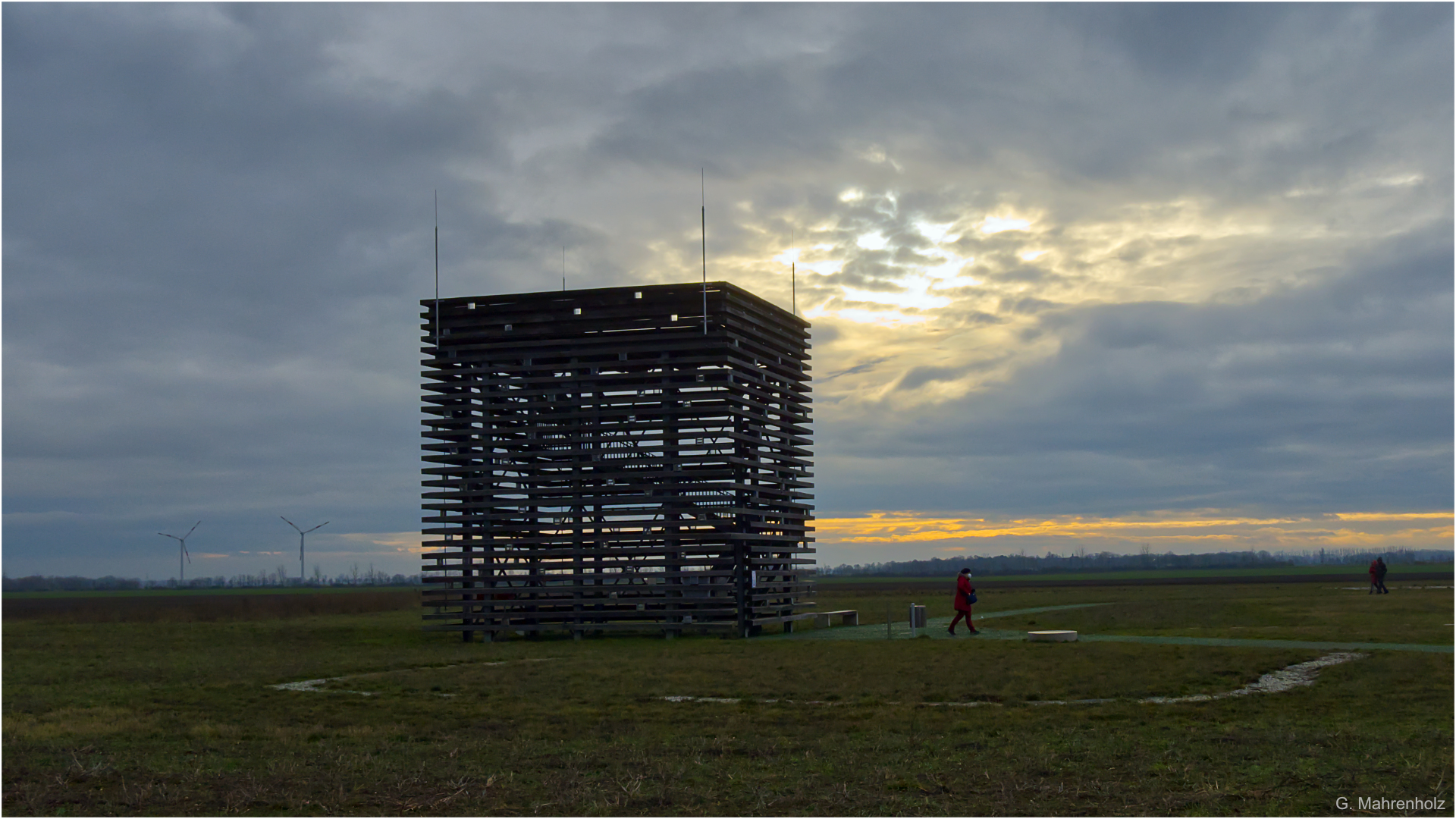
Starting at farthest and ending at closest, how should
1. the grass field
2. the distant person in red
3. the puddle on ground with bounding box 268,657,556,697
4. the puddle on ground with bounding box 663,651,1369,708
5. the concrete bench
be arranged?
the concrete bench → the distant person in red → the puddle on ground with bounding box 268,657,556,697 → the puddle on ground with bounding box 663,651,1369,708 → the grass field

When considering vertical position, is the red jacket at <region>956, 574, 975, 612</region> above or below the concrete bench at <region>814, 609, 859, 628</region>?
above

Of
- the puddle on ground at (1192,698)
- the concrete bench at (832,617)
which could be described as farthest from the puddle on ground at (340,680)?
the concrete bench at (832,617)

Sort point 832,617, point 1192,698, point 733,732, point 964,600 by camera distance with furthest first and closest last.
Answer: point 832,617
point 964,600
point 1192,698
point 733,732

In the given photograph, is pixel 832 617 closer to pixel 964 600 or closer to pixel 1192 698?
pixel 964 600

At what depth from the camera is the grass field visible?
10930 mm

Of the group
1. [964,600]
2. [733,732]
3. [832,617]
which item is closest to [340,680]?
[733,732]

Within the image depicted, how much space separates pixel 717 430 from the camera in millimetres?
34812

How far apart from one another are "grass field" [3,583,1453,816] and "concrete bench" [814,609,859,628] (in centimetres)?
1024

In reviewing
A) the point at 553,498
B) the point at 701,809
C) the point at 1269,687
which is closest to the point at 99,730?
the point at 701,809

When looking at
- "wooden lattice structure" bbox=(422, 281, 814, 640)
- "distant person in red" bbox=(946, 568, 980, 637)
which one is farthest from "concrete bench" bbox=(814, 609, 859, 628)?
"distant person in red" bbox=(946, 568, 980, 637)

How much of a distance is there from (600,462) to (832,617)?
9760mm

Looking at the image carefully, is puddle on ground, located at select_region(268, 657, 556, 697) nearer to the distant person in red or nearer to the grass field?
the grass field

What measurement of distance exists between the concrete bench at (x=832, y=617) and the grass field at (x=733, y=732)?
10243 millimetres

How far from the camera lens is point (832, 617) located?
4000cm
